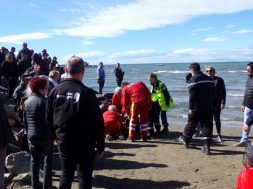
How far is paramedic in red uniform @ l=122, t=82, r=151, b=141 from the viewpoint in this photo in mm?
10039

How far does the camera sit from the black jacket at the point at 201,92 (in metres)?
8.65

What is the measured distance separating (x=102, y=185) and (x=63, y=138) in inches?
96.6

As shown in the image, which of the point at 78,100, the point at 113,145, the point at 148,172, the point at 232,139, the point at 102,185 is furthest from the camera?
the point at 232,139

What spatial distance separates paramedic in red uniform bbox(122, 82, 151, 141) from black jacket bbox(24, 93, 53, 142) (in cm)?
440

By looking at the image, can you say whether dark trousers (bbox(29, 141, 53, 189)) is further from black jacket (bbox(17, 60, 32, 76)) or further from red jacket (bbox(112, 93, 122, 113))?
black jacket (bbox(17, 60, 32, 76))

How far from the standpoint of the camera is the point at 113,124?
10.5 meters

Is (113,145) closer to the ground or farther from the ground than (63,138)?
closer to the ground

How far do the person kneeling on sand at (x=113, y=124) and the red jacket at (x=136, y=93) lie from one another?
0.48 meters

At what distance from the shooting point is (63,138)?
452cm

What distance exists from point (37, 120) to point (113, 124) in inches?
188

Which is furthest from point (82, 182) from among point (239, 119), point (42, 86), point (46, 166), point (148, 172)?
point (239, 119)

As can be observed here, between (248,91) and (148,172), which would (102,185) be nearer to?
(148,172)

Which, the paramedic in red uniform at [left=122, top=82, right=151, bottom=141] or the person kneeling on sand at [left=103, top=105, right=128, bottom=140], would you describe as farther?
the person kneeling on sand at [left=103, top=105, right=128, bottom=140]

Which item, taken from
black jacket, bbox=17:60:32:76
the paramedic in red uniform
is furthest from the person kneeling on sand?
black jacket, bbox=17:60:32:76
